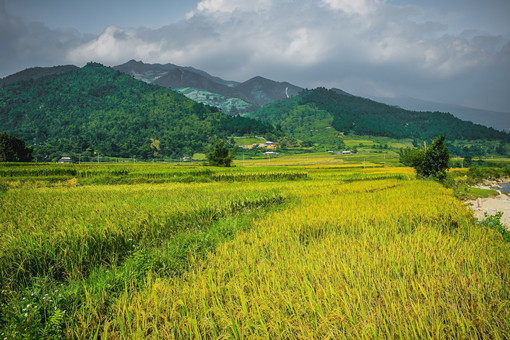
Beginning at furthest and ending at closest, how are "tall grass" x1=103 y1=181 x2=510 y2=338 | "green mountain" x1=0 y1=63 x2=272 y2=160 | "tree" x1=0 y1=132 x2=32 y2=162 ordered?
"green mountain" x1=0 y1=63 x2=272 y2=160
"tree" x1=0 y1=132 x2=32 y2=162
"tall grass" x1=103 y1=181 x2=510 y2=338

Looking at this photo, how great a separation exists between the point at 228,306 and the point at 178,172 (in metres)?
27.7

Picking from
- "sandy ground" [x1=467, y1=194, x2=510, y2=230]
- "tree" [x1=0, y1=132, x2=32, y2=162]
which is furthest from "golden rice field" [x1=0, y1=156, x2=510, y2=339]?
"tree" [x1=0, y1=132, x2=32, y2=162]

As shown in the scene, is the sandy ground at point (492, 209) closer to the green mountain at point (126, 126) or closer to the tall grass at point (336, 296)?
the tall grass at point (336, 296)

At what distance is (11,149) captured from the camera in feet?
157

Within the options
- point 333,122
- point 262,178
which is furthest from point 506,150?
point 262,178

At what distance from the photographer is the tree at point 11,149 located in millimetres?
46281

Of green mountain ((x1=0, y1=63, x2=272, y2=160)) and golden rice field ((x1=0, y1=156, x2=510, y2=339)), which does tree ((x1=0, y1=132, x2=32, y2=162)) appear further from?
green mountain ((x1=0, y1=63, x2=272, y2=160))

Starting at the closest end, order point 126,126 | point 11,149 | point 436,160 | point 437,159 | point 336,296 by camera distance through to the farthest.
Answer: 1. point 336,296
2. point 437,159
3. point 436,160
4. point 11,149
5. point 126,126

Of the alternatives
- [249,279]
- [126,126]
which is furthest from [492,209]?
[126,126]

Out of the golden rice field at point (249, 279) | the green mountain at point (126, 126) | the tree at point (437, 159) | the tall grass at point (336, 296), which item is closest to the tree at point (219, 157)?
the tree at point (437, 159)

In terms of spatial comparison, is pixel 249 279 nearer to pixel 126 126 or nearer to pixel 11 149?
pixel 11 149

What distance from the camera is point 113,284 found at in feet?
13.0

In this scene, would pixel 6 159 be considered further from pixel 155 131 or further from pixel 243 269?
pixel 155 131

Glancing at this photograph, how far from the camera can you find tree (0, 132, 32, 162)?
46.3 m
